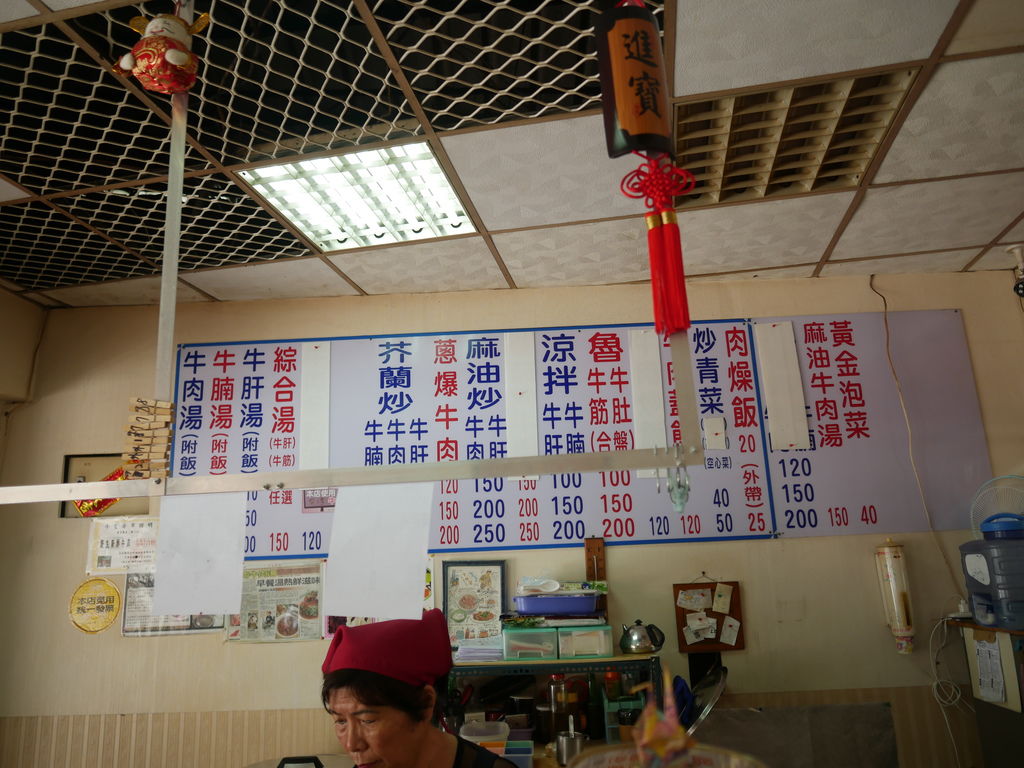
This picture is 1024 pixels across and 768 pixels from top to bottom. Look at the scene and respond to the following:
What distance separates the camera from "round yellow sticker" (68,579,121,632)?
136 inches

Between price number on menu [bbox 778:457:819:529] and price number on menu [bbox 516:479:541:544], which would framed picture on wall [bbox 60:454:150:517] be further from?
price number on menu [bbox 778:457:819:529]

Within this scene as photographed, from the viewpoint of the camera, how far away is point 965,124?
2367 mm

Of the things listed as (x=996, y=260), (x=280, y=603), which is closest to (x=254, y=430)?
(x=280, y=603)

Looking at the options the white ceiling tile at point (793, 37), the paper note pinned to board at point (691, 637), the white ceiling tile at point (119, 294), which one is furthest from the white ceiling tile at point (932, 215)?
the white ceiling tile at point (119, 294)

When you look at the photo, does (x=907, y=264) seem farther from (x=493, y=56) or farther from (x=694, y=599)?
(x=493, y=56)

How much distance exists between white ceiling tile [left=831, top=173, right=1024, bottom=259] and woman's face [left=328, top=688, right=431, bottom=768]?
2558 millimetres

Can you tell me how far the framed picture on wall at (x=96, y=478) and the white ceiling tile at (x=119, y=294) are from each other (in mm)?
810

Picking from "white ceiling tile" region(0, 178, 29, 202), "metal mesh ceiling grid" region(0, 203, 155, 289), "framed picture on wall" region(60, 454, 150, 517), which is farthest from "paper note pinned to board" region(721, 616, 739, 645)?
"white ceiling tile" region(0, 178, 29, 202)

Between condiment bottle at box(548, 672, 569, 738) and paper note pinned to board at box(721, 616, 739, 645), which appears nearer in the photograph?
condiment bottle at box(548, 672, 569, 738)

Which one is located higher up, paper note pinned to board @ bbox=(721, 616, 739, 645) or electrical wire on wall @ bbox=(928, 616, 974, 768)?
paper note pinned to board @ bbox=(721, 616, 739, 645)

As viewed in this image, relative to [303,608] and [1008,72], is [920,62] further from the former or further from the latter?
[303,608]

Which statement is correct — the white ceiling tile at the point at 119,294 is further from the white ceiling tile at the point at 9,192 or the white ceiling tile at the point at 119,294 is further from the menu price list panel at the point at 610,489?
the menu price list panel at the point at 610,489

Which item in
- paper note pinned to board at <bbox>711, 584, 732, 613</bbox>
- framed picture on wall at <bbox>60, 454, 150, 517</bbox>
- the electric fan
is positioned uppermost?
framed picture on wall at <bbox>60, 454, 150, 517</bbox>

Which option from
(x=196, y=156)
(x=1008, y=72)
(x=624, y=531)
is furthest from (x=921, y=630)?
(x=196, y=156)
